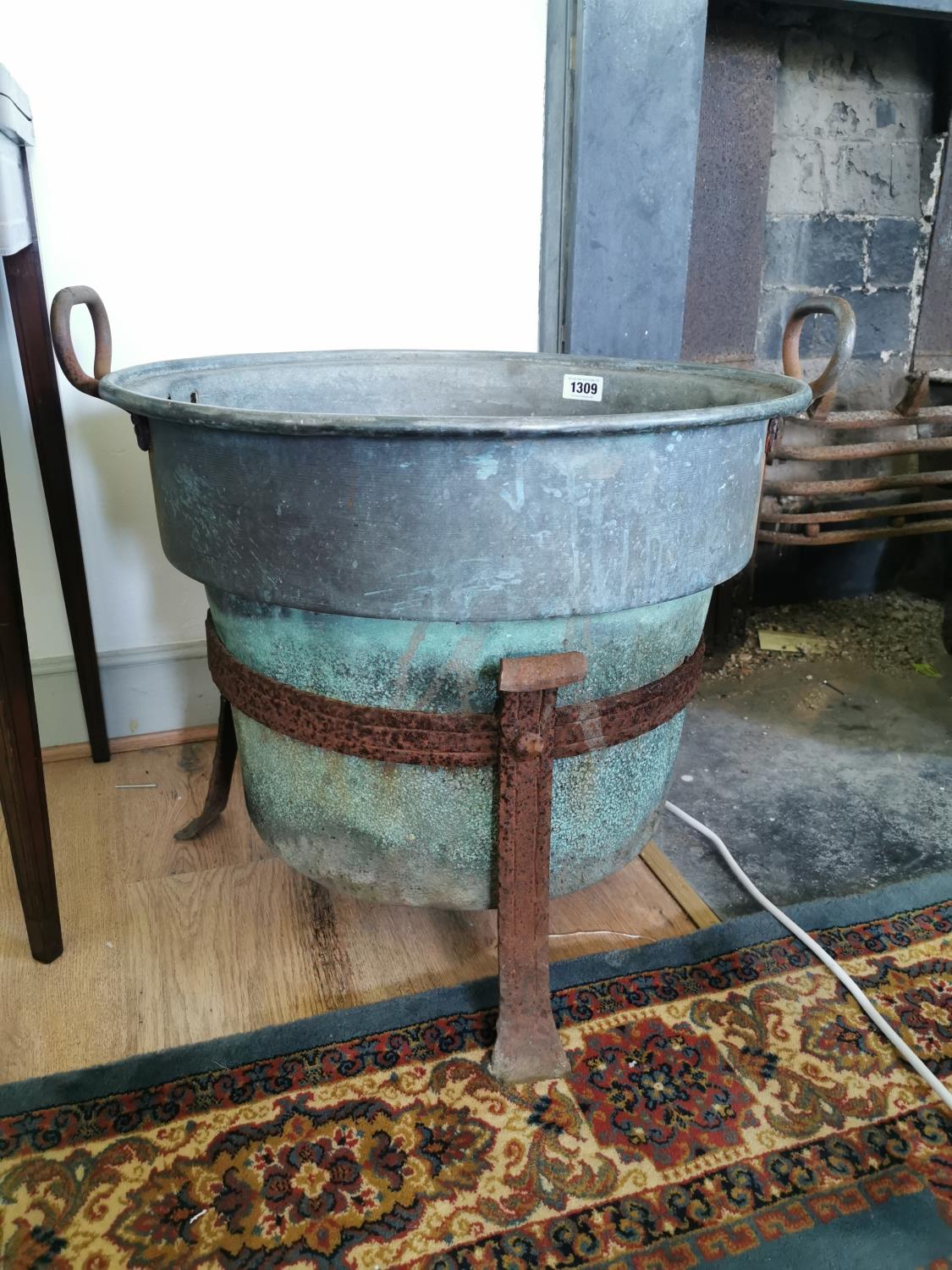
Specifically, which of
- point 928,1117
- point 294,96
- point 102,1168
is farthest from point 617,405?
point 102,1168

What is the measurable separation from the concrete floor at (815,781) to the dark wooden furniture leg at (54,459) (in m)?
1.06

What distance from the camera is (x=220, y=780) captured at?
57.8 inches

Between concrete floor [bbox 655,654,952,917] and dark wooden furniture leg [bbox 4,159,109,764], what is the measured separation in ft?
3.49

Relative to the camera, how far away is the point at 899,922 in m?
1.33

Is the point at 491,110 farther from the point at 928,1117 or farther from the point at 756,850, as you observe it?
the point at 928,1117

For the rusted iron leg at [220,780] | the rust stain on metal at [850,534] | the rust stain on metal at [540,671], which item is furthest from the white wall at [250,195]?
the rust stain on metal at [540,671]

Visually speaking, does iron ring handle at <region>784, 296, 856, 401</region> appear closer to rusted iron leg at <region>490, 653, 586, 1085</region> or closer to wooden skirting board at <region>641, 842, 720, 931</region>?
rusted iron leg at <region>490, 653, 586, 1085</region>

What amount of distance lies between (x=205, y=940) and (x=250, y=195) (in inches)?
47.3

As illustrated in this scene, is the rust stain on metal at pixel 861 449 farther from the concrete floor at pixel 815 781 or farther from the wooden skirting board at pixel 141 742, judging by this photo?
the wooden skirting board at pixel 141 742

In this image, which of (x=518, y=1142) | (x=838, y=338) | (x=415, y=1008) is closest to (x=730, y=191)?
(x=838, y=338)

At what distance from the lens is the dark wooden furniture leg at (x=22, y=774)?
3.62 ft

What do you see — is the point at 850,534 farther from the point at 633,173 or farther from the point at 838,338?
the point at 838,338

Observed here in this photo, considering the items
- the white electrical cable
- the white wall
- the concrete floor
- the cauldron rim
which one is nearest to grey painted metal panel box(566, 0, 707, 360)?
the white wall

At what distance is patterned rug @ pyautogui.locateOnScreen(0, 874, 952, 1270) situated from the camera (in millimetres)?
887
